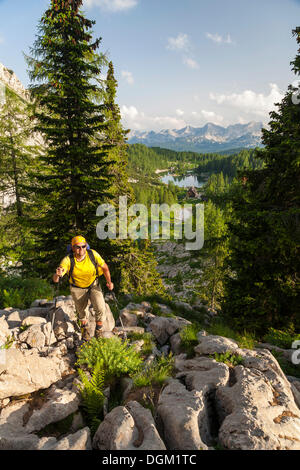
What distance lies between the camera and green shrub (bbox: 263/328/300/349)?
8.21m

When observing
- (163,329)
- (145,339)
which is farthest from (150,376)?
(163,329)

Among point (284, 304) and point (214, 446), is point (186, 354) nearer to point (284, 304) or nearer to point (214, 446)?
point (214, 446)

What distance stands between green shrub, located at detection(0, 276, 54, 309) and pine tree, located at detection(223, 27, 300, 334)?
25.1 ft

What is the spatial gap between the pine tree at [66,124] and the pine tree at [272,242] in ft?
21.3

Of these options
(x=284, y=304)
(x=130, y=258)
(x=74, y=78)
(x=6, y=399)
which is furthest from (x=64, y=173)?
(x=284, y=304)

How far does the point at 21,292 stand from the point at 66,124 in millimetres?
7075

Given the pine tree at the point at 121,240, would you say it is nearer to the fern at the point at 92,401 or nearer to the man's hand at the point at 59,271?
the man's hand at the point at 59,271

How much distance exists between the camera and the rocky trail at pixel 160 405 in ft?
9.45

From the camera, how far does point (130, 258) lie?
1380 centimetres

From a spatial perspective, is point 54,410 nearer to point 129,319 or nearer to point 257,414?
point 257,414

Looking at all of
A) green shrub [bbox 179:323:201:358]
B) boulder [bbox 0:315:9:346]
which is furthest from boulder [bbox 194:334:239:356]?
boulder [bbox 0:315:9:346]

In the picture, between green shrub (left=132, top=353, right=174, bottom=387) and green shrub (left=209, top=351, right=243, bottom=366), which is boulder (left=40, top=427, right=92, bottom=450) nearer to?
green shrub (left=132, top=353, right=174, bottom=387)

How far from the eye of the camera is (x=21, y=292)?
8188 millimetres

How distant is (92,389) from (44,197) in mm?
7923
